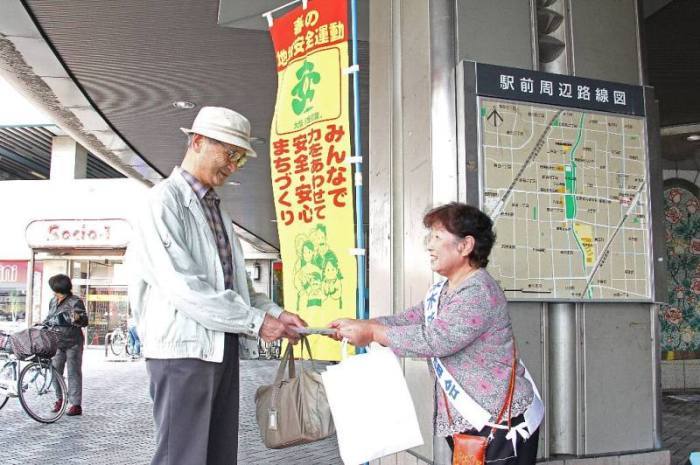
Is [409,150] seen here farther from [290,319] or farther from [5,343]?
[5,343]

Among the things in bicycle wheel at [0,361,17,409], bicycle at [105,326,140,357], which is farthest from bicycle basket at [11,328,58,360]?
bicycle at [105,326,140,357]

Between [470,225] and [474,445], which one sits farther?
[470,225]

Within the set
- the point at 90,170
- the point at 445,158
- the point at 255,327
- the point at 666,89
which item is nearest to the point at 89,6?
the point at 445,158

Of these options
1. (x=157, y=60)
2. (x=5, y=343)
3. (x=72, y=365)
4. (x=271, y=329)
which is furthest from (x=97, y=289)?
(x=271, y=329)

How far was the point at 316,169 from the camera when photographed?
311 cm

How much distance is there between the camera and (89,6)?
5.11m

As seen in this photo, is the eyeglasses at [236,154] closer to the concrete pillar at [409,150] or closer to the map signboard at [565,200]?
the concrete pillar at [409,150]

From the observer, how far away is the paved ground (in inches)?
222

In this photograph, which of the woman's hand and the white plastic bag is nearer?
the white plastic bag

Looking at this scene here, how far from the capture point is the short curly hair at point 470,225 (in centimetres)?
222

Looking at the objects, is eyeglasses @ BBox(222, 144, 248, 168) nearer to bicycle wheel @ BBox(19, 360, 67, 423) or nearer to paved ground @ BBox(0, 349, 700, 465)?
paved ground @ BBox(0, 349, 700, 465)

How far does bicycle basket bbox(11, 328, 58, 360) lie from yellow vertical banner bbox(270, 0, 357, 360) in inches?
210

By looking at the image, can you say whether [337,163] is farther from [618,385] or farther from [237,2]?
[237,2]

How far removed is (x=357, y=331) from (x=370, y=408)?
29 cm
